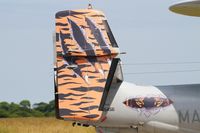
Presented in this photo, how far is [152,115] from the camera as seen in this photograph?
56.7 feet

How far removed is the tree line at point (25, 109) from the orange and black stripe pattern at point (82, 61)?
30.0m

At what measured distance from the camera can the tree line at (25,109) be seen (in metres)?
48.5

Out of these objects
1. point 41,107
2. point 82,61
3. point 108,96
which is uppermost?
point 82,61

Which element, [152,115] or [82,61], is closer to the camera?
[152,115]

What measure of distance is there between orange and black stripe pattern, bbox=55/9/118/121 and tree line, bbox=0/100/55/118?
29983 mm

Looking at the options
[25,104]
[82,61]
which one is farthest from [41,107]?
[82,61]

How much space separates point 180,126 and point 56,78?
301 centimetres

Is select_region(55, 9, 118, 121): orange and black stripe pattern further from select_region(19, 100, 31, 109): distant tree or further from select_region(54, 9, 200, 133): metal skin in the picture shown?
select_region(19, 100, 31, 109): distant tree

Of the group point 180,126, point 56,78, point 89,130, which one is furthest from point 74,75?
point 89,130

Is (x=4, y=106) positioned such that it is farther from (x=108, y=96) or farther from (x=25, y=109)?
(x=108, y=96)

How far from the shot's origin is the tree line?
48.5m

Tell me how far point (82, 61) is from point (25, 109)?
33.6 meters

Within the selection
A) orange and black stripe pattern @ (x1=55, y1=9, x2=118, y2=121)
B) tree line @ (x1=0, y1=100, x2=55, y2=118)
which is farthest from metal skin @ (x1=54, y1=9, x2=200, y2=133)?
tree line @ (x1=0, y1=100, x2=55, y2=118)

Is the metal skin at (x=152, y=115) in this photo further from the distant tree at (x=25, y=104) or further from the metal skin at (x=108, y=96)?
the distant tree at (x=25, y=104)
